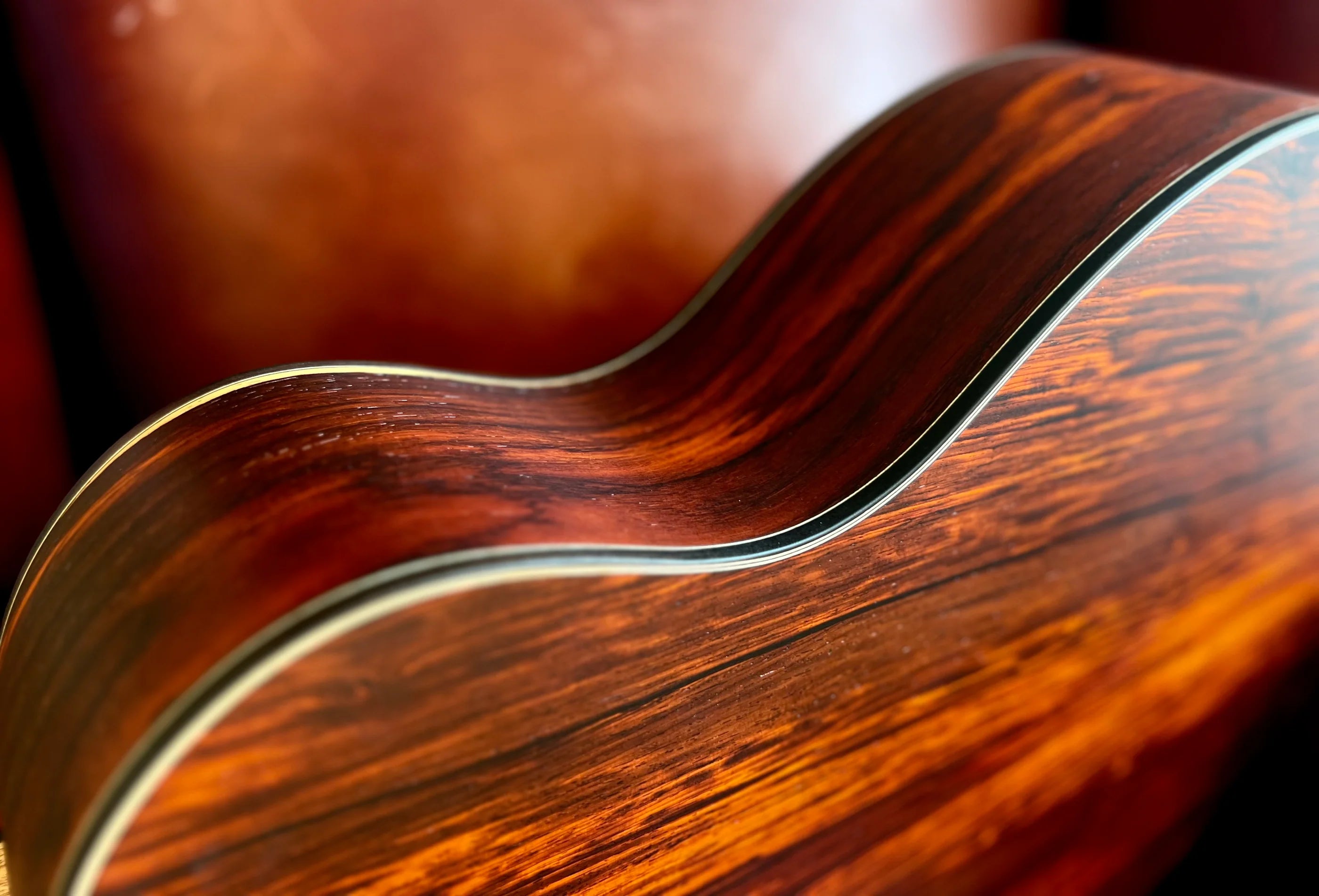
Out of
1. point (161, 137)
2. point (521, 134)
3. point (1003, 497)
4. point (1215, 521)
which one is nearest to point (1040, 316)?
point (1003, 497)

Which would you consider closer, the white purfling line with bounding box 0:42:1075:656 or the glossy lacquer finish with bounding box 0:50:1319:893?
the glossy lacquer finish with bounding box 0:50:1319:893

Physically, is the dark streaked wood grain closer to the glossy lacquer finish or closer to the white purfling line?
the glossy lacquer finish

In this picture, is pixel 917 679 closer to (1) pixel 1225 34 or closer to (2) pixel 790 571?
(2) pixel 790 571

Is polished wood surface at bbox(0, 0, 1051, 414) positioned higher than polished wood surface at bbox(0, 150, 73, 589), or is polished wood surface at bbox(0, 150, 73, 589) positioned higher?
polished wood surface at bbox(0, 0, 1051, 414)

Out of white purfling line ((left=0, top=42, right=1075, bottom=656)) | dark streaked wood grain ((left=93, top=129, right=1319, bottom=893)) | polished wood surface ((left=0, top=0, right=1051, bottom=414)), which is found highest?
polished wood surface ((left=0, top=0, right=1051, bottom=414))

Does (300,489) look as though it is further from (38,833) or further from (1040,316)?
(1040,316)

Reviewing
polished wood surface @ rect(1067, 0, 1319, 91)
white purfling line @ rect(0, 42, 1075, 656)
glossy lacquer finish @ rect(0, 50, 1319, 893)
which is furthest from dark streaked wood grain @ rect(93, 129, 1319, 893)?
polished wood surface @ rect(1067, 0, 1319, 91)

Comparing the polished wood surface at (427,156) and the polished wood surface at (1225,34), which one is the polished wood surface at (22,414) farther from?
the polished wood surface at (1225,34)

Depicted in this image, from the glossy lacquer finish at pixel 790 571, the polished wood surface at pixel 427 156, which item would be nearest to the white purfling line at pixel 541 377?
the glossy lacquer finish at pixel 790 571
